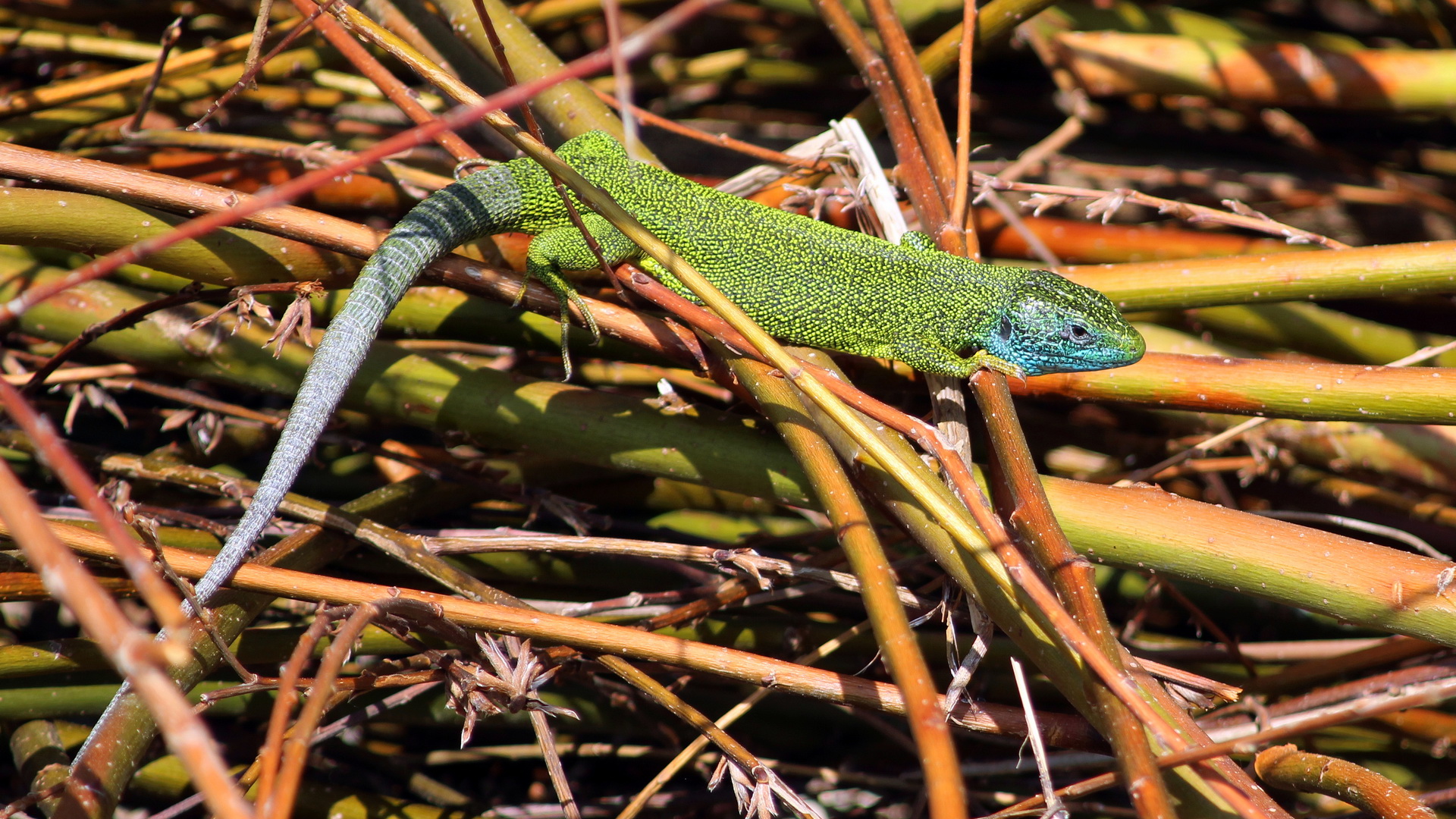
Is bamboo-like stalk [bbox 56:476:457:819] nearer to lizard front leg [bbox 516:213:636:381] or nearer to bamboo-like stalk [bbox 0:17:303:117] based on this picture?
lizard front leg [bbox 516:213:636:381]

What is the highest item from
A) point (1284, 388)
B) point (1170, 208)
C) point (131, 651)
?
point (131, 651)

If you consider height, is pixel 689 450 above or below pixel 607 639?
above

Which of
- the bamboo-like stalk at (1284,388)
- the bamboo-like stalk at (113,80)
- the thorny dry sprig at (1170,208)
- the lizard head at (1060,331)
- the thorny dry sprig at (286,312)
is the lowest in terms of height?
the bamboo-like stalk at (1284,388)

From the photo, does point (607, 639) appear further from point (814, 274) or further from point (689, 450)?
point (814, 274)

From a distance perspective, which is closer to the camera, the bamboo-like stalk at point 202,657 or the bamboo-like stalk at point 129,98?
the bamboo-like stalk at point 202,657

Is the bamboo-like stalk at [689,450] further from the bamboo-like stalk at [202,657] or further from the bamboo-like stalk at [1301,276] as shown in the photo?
the bamboo-like stalk at [1301,276]

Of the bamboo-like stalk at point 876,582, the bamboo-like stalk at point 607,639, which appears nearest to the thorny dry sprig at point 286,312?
the bamboo-like stalk at point 607,639

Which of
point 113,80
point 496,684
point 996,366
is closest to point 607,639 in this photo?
point 496,684
